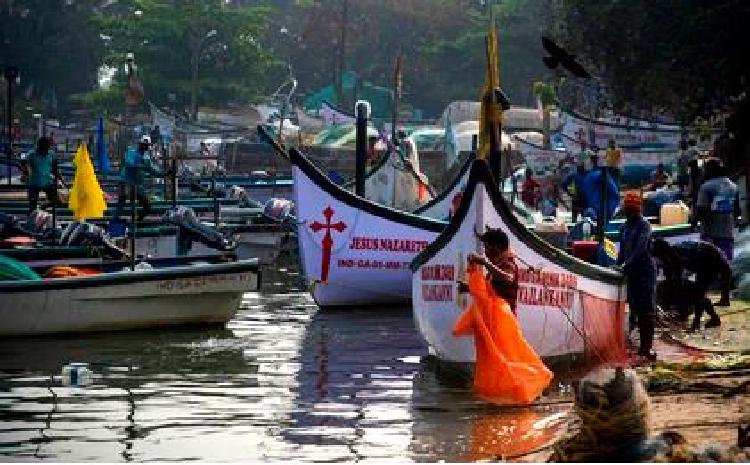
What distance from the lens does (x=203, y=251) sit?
23656 millimetres

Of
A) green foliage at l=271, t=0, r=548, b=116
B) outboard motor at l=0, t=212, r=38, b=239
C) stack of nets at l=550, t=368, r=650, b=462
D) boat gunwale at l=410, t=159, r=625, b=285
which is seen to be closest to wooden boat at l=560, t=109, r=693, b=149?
outboard motor at l=0, t=212, r=38, b=239

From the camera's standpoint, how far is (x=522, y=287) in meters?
13.5

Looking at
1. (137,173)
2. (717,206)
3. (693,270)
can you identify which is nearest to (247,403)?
(693,270)

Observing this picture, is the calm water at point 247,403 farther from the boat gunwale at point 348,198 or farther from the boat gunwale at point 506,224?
the boat gunwale at point 348,198

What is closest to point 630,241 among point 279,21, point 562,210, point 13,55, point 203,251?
point 203,251

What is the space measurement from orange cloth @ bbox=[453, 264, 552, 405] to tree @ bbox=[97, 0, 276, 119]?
4761 centimetres

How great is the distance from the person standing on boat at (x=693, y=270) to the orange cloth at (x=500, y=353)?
471 cm

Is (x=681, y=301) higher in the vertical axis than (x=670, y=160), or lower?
lower

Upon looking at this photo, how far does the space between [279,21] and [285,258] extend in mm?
50711

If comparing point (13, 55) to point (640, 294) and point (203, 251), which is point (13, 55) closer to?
point (203, 251)

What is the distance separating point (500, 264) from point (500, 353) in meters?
0.91

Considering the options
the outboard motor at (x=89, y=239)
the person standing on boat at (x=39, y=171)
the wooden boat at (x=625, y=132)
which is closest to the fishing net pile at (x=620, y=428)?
the outboard motor at (x=89, y=239)

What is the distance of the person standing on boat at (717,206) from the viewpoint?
19.0 meters

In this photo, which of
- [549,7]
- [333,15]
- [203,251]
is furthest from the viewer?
[333,15]
